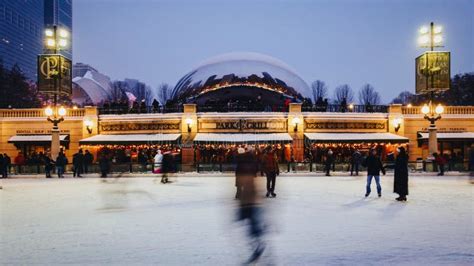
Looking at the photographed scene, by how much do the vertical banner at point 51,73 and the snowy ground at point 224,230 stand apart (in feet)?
44.4

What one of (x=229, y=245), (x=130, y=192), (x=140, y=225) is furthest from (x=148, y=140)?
(x=229, y=245)

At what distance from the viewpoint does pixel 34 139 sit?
37.5m

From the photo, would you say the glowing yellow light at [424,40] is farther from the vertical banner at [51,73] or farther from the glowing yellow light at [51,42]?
the glowing yellow light at [51,42]

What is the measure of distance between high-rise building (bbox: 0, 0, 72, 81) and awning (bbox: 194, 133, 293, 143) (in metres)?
94.8

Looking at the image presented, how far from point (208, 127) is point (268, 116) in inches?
159

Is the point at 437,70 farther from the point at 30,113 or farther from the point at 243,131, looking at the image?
the point at 30,113

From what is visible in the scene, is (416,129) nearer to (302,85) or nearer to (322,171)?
(322,171)

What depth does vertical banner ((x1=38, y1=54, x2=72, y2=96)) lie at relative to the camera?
94.6 ft

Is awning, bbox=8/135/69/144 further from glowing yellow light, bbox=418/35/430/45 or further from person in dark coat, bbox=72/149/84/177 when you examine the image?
glowing yellow light, bbox=418/35/430/45

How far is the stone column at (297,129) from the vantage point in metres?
36.1

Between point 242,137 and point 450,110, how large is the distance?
14.9m

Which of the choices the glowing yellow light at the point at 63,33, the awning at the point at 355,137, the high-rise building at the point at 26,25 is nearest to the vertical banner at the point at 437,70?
the awning at the point at 355,137

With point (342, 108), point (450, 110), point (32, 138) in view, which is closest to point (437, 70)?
point (342, 108)

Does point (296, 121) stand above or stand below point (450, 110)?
below
